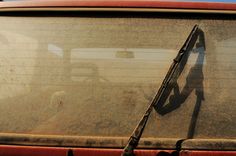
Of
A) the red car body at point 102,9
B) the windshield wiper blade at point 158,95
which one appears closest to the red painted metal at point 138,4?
the red car body at point 102,9

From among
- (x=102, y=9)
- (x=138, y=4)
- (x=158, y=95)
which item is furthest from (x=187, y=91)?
(x=102, y=9)

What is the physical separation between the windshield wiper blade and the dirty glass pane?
1.4 inches

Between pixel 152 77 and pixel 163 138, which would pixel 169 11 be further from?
pixel 163 138

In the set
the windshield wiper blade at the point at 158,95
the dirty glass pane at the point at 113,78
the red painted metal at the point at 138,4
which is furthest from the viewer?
the red painted metal at the point at 138,4

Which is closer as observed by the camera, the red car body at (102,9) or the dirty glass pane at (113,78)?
the red car body at (102,9)

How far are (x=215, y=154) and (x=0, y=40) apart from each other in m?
1.46

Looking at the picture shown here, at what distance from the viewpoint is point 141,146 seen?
97.3 inches

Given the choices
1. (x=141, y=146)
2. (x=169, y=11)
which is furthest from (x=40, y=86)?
(x=169, y=11)

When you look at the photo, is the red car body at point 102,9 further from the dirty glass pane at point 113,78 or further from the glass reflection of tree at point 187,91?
the glass reflection of tree at point 187,91

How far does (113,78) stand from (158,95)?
0.92ft

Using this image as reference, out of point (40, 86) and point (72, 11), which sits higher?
point (72, 11)

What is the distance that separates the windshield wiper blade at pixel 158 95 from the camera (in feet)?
7.97

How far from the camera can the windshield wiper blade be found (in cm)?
243

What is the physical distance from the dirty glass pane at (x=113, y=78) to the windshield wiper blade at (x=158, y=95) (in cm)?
4
